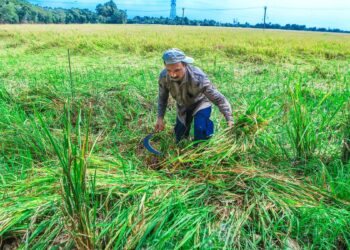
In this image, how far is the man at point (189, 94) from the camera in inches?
92.7

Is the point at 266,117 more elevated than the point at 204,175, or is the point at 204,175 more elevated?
the point at 266,117

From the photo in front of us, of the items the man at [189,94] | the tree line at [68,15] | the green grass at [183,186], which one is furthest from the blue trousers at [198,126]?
the tree line at [68,15]

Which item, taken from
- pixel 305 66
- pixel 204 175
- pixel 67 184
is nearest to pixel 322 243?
pixel 204 175

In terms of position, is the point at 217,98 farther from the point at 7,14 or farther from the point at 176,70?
the point at 7,14

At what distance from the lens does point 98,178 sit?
6.48 ft

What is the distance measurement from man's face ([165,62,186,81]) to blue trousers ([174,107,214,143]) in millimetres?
326

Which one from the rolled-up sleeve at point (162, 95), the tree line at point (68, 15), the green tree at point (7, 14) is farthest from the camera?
the tree line at point (68, 15)

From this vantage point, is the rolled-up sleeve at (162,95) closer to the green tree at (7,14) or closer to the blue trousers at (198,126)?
the blue trousers at (198,126)

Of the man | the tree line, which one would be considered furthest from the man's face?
the tree line

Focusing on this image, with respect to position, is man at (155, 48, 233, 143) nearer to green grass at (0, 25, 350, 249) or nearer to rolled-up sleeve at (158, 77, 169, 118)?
rolled-up sleeve at (158, 77, 169, 118)

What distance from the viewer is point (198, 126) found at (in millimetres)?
2559

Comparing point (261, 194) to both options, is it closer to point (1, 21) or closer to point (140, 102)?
point (140, 102)

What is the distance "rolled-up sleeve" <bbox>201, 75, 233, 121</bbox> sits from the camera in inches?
94.8

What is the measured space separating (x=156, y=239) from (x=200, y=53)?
7.70 metres
